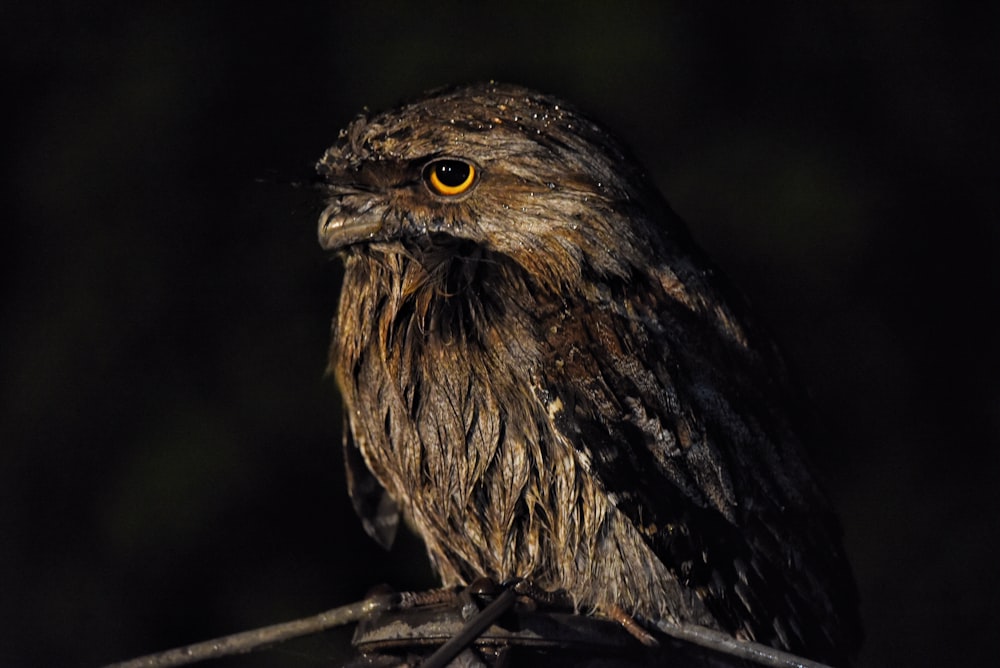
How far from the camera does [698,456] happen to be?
6.44ft

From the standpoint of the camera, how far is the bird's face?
194 cm

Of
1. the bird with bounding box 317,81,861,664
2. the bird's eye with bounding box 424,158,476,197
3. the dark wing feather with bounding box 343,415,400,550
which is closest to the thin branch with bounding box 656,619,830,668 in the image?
the bird with bounding box 317,81,861,664

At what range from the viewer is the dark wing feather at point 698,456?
1.87 metres

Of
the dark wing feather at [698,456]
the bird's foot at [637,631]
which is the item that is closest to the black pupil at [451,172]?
the dark wing feather at [698,456]

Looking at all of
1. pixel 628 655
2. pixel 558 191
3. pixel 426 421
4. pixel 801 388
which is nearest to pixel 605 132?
pixel 558 191

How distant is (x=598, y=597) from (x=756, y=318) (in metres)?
0.76

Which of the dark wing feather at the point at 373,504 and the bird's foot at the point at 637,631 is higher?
the dark wing feather at the point at 373,504

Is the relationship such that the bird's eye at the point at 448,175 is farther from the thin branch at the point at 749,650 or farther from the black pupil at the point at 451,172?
the thin branch at the point at 749,650

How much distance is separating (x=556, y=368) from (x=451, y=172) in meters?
0.37

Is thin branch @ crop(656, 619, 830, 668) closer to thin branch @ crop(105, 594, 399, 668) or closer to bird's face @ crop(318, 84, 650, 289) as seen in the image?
thin branch @ crop(105, 594, 399, 668)

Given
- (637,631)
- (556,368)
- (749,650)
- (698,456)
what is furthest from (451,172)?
(749,650)

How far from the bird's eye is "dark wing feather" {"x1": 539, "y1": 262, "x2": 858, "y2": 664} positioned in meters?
0.27

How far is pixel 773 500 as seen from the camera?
6.87 feet

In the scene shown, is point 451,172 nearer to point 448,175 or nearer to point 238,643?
point 448,175
